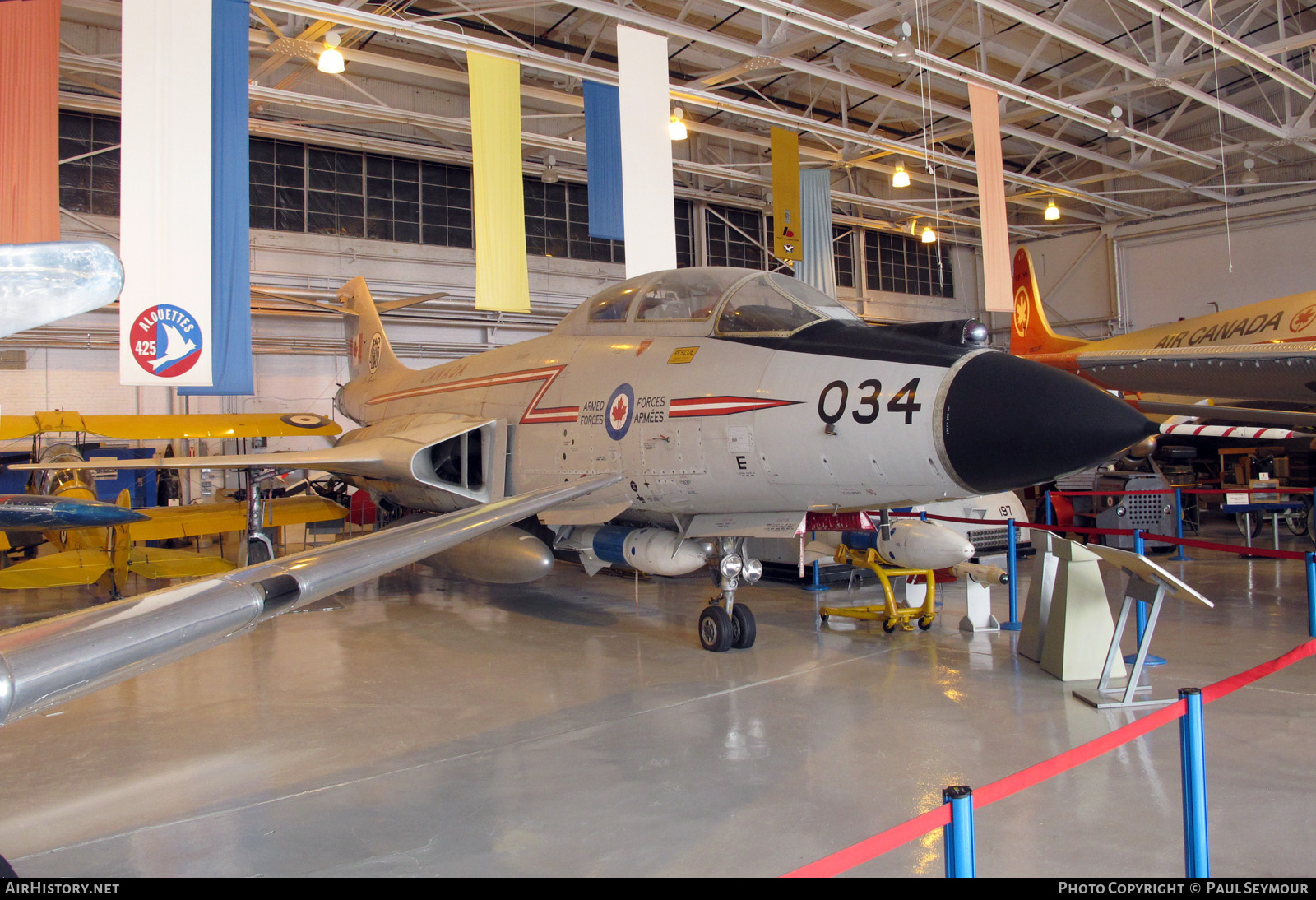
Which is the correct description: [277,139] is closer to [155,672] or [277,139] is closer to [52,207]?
[52,207]

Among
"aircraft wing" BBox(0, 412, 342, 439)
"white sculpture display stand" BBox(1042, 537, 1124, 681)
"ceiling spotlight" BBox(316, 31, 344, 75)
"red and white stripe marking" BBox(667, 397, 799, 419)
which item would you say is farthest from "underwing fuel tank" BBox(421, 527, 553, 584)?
"ceiling spotlight" BBox(316, 31, 344, 75)

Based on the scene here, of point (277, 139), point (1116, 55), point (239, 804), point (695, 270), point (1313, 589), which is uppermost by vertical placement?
point (277, 139)

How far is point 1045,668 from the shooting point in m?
5.25

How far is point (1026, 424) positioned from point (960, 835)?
2.98 m

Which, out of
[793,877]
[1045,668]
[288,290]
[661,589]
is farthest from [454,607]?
[288,290]

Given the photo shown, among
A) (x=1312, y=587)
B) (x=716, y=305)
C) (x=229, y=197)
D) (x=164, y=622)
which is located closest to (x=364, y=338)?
(x=229, y=197)

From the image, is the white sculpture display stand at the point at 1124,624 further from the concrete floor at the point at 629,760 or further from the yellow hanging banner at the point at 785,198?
the yellow hanging banner at the point at 785,198

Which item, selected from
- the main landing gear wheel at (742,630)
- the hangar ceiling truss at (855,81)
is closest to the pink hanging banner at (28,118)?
the hangar ceiling truss at (855,81)

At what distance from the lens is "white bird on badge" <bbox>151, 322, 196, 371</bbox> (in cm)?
755

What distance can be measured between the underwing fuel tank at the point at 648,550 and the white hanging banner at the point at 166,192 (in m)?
4.38

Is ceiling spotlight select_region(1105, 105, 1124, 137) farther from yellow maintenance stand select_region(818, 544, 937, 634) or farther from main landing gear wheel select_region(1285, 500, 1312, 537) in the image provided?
yellow maintenance stand select_region(818, 544, 937, 634)

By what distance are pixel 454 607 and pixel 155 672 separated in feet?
9.47

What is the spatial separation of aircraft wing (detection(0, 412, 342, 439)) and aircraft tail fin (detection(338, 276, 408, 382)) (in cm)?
102

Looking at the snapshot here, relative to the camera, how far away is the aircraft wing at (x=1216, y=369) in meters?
7.05
